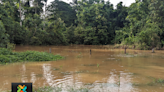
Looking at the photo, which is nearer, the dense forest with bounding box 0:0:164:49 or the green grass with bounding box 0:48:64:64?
the green grass with bounding box 0:48:64:64

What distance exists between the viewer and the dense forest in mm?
25250

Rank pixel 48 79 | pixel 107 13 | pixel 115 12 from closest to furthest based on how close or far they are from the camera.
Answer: pixel 48 79 < pixel 107 13 < pixel 115 12

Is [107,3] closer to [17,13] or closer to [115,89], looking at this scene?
[17,13]

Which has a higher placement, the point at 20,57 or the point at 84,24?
the point at 84,24

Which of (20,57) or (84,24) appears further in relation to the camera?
(84,24)

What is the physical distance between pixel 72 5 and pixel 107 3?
1408cm

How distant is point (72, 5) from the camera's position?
182ft

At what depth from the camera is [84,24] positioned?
4397cm

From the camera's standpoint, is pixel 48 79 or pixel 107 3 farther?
pixel 107 3

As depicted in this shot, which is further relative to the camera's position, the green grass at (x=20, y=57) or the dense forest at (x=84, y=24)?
the dense forest at (x=84, y=24)

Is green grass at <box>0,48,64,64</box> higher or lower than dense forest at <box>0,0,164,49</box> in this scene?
lower

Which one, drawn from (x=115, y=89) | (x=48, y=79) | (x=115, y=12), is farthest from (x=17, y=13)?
(x=115, y=89)

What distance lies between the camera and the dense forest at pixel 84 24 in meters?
25.2

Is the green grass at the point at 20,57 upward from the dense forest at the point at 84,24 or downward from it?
downward
